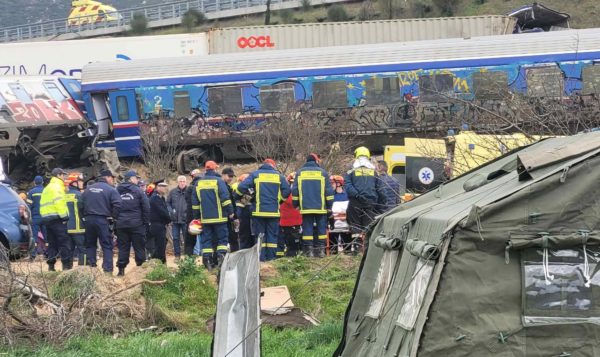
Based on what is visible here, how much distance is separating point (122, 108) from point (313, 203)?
14.0 metres

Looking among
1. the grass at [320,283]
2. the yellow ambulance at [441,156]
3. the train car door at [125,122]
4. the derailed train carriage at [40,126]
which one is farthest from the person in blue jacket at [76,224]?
the train car door at [125,122]

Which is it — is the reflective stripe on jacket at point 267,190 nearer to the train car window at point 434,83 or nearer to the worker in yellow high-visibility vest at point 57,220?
the worker in yellow high-visibility vest at point 57,220

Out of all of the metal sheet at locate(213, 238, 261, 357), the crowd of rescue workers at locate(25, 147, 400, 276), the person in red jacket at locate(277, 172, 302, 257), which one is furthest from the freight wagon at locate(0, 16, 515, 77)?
the metal sheet at locate(213, 238, 261, 357)

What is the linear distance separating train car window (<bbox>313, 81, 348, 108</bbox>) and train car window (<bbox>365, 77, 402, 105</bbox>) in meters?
0.67

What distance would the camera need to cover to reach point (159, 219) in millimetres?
15453

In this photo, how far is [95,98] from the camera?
27.9m

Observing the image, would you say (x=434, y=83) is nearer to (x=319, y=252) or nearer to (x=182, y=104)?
(x=182, y=104)

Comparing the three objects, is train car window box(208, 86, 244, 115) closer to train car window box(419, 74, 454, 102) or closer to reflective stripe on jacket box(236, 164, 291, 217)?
train car window box(419, 74, 454, 102)

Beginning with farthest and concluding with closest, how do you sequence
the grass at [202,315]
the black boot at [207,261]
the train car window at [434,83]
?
the train car window at [434,83]
the black boot at [207,261]
the grass at [202,315]

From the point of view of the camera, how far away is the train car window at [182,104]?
27.1 meters

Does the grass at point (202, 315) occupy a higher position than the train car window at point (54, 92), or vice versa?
the train car window at point (54, 92)

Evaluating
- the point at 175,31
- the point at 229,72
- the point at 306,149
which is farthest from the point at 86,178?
the point at 175,31

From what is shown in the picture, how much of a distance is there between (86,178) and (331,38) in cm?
1246

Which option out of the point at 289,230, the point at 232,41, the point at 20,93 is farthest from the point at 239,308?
the point at 232,41
